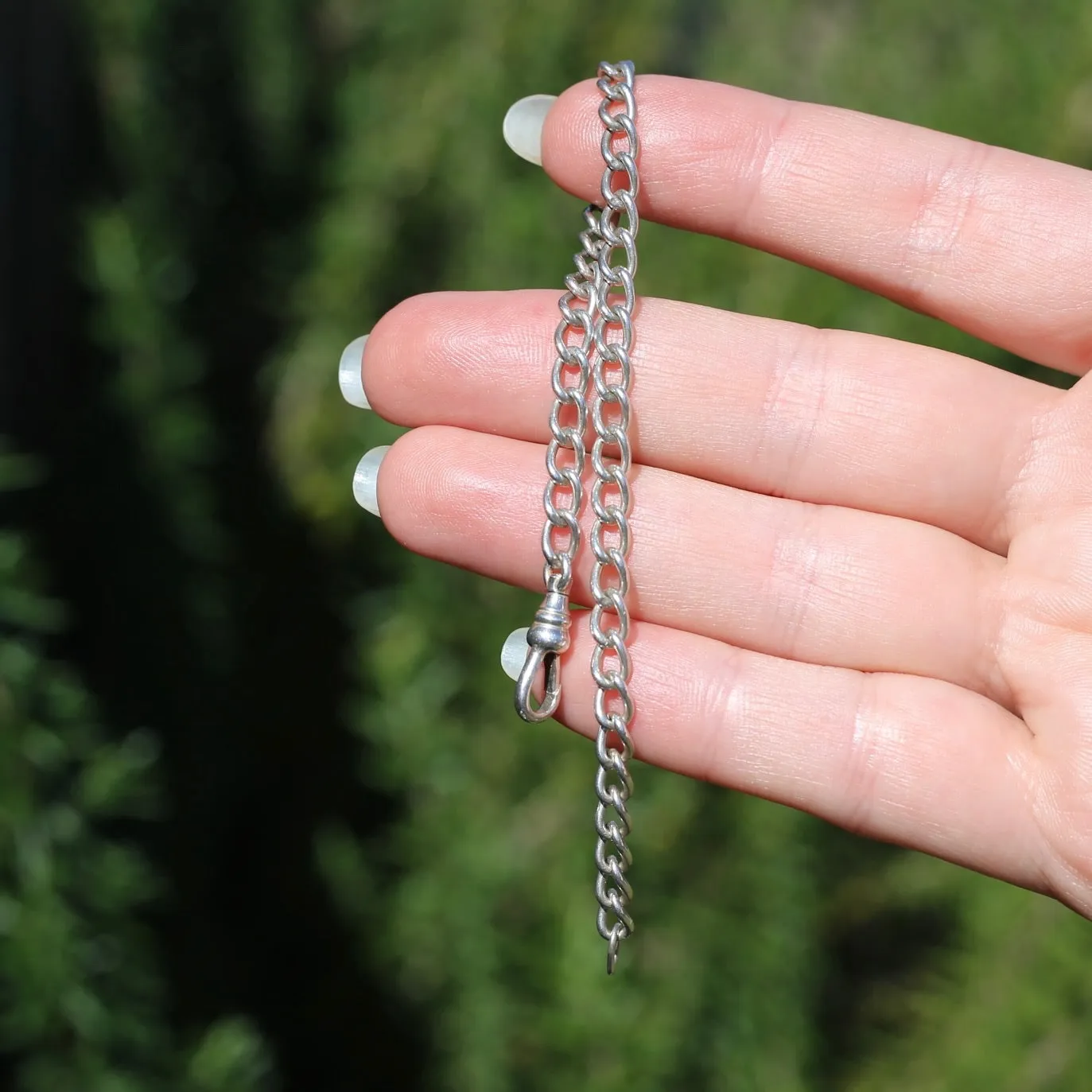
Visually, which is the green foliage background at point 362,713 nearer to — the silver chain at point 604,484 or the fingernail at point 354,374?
the silver chain at point 604,484

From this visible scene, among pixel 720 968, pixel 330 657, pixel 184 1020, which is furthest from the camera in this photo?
pixel 330 657

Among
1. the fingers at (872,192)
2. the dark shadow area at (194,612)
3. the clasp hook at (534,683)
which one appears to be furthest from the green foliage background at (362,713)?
the fingers at (872,192)

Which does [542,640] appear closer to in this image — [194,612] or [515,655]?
[515,655]

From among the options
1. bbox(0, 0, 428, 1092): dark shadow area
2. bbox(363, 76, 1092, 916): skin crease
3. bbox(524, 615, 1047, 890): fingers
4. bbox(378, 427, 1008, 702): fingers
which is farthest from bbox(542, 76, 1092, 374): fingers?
bbox(0, 0, 428, 1092): dark shadow area

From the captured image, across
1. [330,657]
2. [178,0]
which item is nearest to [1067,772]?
[330,657]

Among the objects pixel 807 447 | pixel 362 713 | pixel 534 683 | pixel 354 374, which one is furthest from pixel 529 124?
pixel 362 713

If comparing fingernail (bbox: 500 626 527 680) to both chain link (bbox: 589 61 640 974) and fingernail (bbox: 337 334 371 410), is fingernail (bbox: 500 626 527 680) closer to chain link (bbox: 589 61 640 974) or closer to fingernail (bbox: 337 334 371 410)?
chain link (bbox: 589 61 640 974)

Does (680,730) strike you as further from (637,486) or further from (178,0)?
(178,0)
